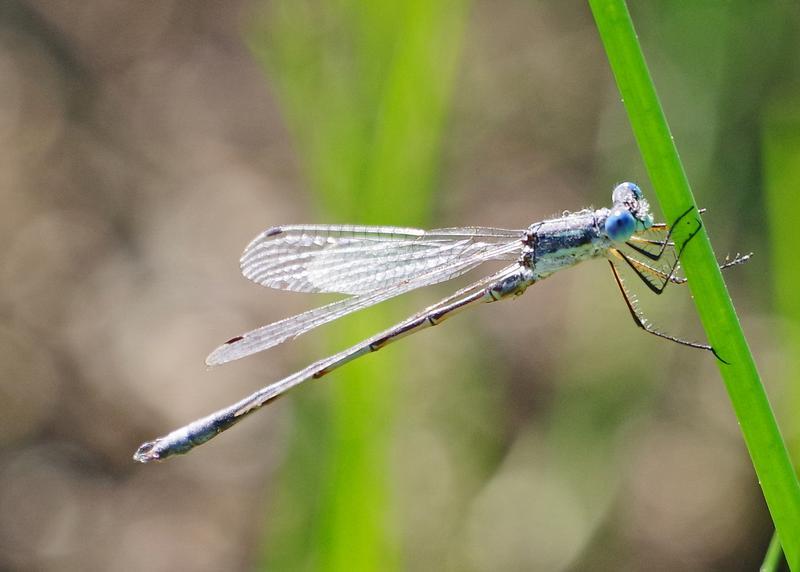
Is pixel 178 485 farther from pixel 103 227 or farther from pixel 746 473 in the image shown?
pixel 746 473

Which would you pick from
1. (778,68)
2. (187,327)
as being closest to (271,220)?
(187,327)

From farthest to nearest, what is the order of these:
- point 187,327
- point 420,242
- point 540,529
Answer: point 187,327 < point 540,529 < point 420,242

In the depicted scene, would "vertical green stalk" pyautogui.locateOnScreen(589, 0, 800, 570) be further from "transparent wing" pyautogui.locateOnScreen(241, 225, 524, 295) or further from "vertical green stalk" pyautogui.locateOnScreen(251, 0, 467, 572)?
"transparent wing" pyautogui.locateOnScreen(241, 225, 524, 295)

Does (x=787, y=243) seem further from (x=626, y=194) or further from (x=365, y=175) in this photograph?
(x=365, y=175)

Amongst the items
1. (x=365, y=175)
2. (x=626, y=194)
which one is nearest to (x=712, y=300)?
(x=626, y=194)

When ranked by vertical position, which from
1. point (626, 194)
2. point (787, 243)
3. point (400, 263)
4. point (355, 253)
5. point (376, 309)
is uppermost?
point (355, 253)

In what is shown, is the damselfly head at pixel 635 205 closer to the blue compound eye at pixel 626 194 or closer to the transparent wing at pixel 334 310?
the blue compound eye at pixel 626 194
